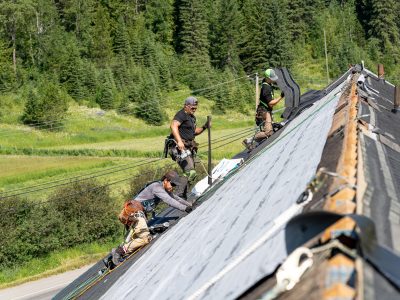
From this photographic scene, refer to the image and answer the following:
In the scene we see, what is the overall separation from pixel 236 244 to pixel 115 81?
74.4m

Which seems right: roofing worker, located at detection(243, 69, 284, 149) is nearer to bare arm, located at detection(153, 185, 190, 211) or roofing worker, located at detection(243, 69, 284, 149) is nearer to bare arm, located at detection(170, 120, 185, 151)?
bare arm, located at detection(170, 120, 185, 151)

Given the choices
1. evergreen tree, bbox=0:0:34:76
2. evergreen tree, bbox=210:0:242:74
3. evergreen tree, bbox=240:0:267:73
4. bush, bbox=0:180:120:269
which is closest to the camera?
bush, bbox=0:180:120:269

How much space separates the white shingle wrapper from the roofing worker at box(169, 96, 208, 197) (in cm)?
302

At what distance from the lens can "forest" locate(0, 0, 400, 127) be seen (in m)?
70.8

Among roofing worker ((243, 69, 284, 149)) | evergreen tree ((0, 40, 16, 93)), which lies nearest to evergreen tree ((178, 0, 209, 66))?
evergreen tree ((0, 40, 16, 93))

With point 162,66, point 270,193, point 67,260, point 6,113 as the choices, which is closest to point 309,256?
point 270,193

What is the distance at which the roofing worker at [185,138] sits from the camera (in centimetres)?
975

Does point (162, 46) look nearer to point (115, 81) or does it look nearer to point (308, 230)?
point (115, 81)

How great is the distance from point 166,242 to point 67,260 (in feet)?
62.0

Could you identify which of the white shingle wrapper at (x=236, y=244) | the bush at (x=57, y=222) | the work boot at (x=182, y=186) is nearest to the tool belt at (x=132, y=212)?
the work boot at (x=182, y=186)

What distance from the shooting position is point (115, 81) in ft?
252

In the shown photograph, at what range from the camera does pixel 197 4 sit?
95188 mm

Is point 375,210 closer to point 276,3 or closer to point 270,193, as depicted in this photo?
point 270,193

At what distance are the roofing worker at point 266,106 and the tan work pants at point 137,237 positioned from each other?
12.5 feet
